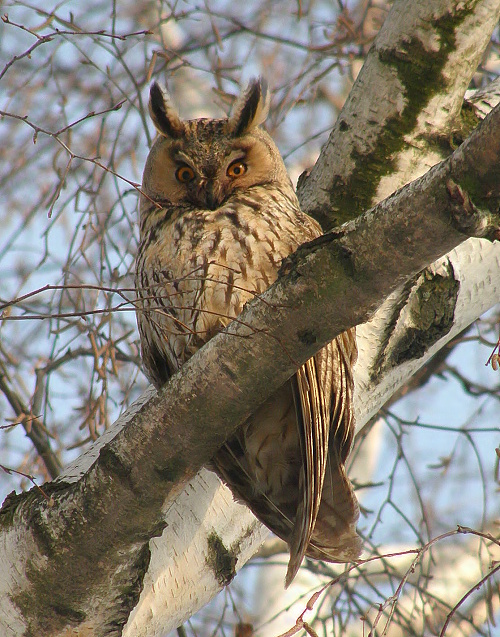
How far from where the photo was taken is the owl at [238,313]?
1729 mm

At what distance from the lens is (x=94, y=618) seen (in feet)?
4.83

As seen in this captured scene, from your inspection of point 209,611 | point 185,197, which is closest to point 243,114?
point 185,197

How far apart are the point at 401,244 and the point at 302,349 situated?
25 cm

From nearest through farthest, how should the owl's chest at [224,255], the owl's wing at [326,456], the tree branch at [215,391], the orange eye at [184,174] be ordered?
the tree branch at [215,391] → the owl's wing at [326,456] → the owl's chest at [224,255] → the orange eye at [184,174]

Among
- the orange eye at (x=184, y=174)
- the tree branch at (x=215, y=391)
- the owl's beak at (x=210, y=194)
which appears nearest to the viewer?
the tree branch at (x=215, y=391)

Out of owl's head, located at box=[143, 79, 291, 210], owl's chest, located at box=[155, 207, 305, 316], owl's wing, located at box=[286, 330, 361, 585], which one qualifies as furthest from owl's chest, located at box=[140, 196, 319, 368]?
owl's wing, located at box=[286, 330, 361, 585]

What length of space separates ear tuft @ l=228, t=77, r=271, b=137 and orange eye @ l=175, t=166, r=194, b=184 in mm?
174

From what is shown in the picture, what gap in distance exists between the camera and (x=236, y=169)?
219cm

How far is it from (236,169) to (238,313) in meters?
0.58

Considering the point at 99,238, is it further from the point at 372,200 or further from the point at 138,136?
the point at 372,200

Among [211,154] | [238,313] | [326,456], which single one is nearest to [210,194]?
[211,154]

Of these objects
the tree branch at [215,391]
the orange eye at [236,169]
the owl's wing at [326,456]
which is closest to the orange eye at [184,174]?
the orange eye at [236,169]

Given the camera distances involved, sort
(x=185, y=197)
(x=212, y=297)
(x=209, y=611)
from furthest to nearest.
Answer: (x=209, y=611)
(x=185, y=197)
(x=212, y=297)

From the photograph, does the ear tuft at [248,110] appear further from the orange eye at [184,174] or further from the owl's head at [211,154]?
the orange eye at [184,174]
